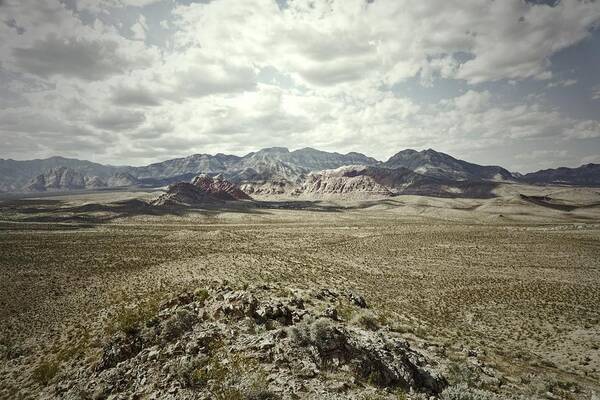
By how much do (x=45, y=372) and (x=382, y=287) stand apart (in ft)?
85.0

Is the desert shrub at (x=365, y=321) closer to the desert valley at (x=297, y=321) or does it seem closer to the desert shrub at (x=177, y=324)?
the desert valley at (x=297, y=321)

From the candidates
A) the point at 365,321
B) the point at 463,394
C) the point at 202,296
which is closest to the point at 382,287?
the point at 365,321

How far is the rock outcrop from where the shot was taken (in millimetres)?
10648

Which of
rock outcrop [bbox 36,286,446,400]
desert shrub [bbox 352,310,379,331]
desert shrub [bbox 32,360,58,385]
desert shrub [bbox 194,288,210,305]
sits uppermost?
desert shrub [bbox 194,288,210,305]

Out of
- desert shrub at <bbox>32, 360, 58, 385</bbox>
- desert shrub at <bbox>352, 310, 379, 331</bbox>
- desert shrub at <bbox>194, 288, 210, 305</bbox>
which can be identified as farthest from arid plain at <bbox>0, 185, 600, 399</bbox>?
desert shrub at <bbox>194, 288, 210, 305</bbox>

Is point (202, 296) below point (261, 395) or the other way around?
the other way around

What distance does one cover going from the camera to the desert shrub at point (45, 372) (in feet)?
50.3

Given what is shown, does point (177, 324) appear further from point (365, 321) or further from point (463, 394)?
point (463, 394)

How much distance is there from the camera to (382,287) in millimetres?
31938

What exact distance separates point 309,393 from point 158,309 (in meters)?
10.5

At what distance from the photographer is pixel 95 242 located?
5416 centimetres

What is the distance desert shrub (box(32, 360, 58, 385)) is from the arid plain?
74 mm

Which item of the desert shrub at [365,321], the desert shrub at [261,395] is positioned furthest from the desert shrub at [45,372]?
the desert shrub at [365,321]

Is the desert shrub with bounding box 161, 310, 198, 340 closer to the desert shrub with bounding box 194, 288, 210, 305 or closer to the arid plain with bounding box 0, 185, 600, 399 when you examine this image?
the desert shrub with bounding box 194, 288, 210, 305
